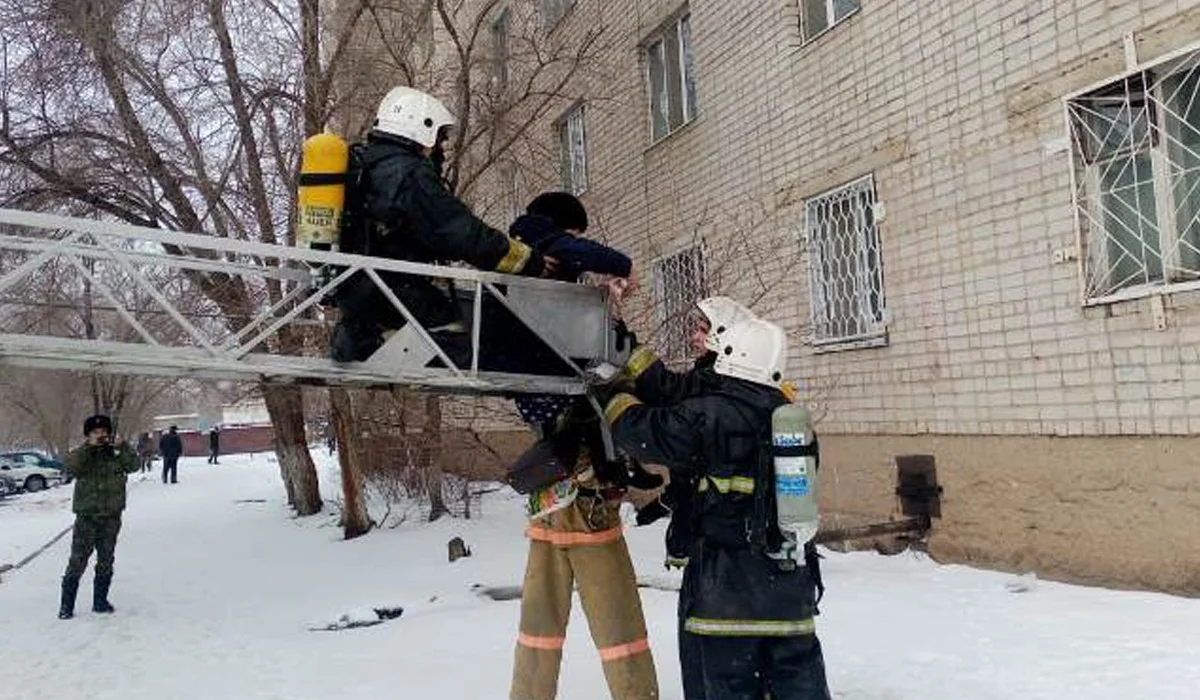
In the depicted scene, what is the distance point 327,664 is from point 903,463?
13.8 feet

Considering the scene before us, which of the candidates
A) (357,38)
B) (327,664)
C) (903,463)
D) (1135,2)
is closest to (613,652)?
(327,664)

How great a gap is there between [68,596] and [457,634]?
3874 mm

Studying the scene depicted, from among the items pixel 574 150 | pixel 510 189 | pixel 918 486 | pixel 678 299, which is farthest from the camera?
pixel 574 150

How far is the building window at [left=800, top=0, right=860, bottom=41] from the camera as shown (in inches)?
312

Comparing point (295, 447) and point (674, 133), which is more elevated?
point (674, 133)

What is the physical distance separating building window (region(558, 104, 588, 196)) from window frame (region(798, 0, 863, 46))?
14.6ft

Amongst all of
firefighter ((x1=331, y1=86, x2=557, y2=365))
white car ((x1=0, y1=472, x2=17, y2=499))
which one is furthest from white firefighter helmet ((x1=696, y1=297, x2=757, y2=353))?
white car ((x1=0, y1=472, x2=17, y2=499))

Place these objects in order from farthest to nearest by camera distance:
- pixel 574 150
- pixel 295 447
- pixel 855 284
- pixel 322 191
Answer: pixel 295 447, pixel 574 150, pixel 855 284, pixel 322 191

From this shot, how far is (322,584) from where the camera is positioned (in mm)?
8641

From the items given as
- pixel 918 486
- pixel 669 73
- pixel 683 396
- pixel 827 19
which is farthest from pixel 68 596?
pixel 827 19

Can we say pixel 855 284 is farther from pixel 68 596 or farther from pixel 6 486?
pixel 6 486

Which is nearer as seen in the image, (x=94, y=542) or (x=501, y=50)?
(x=94, y=542)

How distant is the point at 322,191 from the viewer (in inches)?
140

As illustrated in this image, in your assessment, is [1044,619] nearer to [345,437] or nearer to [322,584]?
[322,584]
